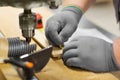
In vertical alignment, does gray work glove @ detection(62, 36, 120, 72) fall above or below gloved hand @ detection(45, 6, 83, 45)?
below

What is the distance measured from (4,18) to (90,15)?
880 mm

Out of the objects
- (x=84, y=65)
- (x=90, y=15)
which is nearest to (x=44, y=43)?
(x=84, y=65)

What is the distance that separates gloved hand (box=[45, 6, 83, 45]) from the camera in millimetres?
782

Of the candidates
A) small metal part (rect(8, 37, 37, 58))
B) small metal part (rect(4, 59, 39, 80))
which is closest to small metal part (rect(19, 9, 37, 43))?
small metal part (rect(8, 37, 37, 58))

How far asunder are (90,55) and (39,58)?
16 cm

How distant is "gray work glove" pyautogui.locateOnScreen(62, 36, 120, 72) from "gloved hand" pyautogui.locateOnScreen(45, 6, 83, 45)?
5 cm

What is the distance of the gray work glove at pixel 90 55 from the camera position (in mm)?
700

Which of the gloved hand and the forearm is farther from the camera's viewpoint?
the forearm

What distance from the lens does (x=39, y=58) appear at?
607 millimetres

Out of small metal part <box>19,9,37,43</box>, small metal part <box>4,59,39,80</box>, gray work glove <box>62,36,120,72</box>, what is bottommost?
gray work glove <box>62,36,120,72</box>

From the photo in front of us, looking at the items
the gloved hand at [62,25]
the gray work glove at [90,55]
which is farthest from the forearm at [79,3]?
the gray work glove at [90,55]

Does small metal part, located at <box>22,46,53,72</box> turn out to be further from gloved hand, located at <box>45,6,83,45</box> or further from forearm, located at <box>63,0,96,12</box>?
forearm, located at <box>63,0,96,12</box>

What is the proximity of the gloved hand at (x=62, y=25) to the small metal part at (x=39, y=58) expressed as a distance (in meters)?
0.15

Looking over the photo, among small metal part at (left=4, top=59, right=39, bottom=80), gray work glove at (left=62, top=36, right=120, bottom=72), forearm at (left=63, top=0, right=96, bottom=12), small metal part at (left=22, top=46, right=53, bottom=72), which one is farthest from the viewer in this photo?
forearm at (left=63, top=0, right=96, bottom=12)
